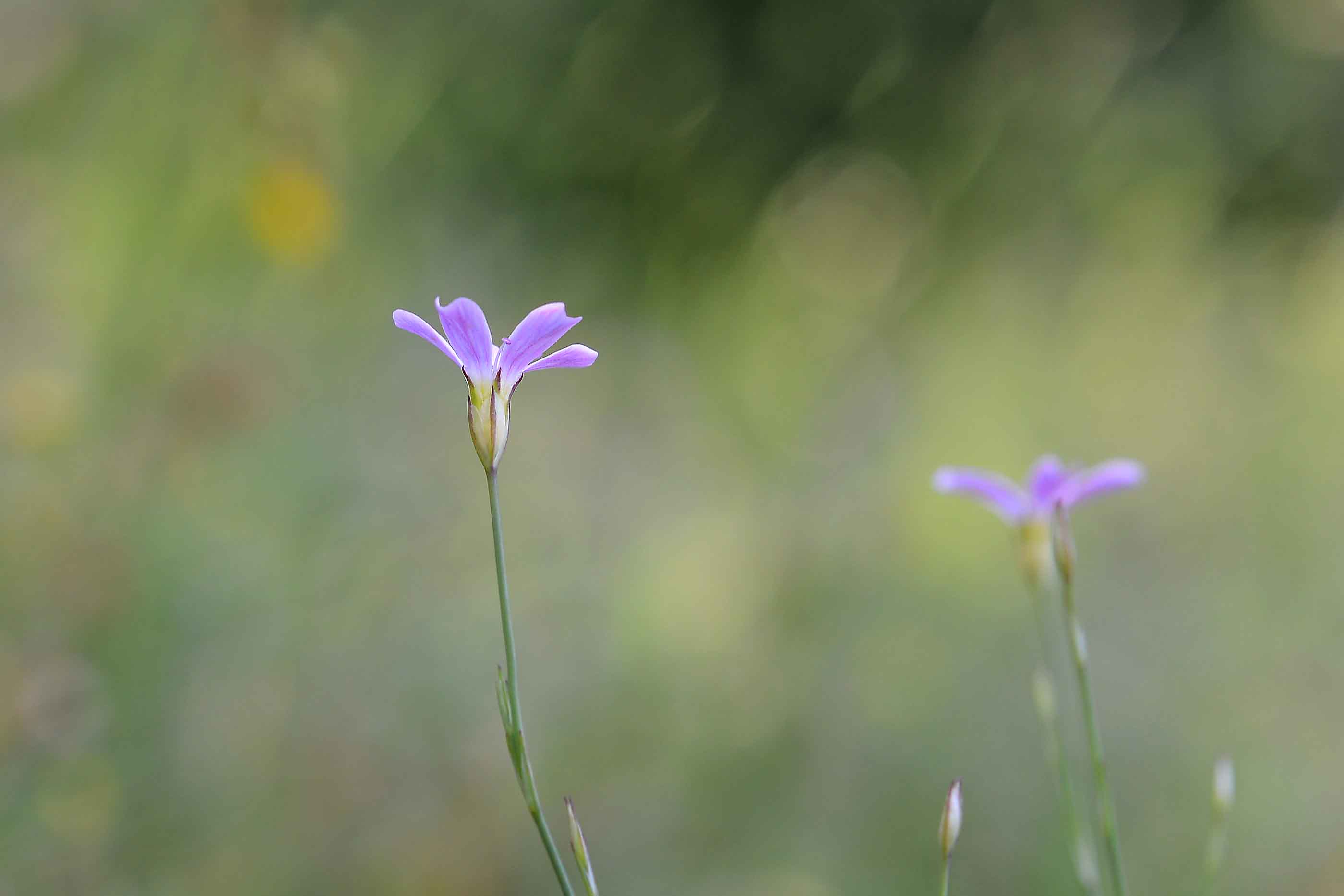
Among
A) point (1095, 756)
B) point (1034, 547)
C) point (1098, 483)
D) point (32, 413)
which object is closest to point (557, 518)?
point (32, 413)

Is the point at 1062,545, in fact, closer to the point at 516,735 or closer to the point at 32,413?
the point at 516,735

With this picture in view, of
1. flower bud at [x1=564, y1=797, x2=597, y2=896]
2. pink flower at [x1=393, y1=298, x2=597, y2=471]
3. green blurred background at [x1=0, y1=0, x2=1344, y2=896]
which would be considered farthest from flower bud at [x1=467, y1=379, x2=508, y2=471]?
green blurred background at [x1=0, y1=0, x2=1344, y2=896]

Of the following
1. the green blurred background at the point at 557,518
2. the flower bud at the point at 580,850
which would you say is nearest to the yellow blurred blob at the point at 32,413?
the green blurred background at the point at 557,518

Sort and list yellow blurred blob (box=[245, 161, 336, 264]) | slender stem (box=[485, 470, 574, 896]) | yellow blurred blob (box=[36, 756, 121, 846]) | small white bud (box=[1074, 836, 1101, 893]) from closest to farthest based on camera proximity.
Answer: slender stem (box=[485, 470, 574, 896]) → small white bud (box=[1074, 836, 1101, 893]) → yellow blurred blob (box=[36, 756, 121, 846]) → yellow blurred blob (box=[245, 161, 336, 264])

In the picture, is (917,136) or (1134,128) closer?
(1134,128)

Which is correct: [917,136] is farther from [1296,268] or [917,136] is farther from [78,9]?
[78,9]

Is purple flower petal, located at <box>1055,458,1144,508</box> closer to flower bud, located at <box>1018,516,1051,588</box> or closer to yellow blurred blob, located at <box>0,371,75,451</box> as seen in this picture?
flower bud, located at <box>1018,516,1051,588</box>

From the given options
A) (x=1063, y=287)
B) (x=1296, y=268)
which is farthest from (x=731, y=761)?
(x=1296, y=268)
